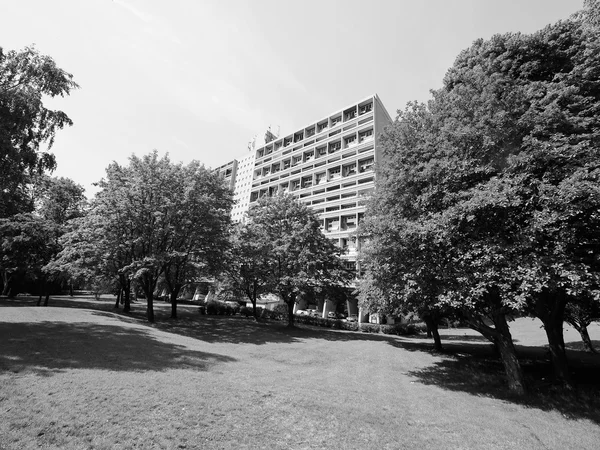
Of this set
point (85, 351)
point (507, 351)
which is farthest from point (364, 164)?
point (85, 351)

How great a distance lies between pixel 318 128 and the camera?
74375mm

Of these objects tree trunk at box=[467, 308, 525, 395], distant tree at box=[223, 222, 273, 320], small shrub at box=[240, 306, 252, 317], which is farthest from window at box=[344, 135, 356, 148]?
tree trunk at box=[467, 308, 525, 395]

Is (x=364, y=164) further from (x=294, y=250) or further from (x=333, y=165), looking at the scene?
(x=294, y=250)

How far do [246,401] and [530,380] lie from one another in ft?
50.6

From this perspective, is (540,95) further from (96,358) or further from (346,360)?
(96,358)

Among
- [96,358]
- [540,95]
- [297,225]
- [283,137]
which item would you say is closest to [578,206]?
[540,95]

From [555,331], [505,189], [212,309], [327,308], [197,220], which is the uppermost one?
[197,220]

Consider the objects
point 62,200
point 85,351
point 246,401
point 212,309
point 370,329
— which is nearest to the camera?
point 246,401

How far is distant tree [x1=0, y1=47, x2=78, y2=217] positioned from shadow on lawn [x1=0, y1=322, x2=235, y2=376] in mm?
7408

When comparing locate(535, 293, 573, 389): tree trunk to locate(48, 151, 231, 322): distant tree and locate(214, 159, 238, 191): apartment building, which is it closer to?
locate(48, 151, 231, 322): distant tree

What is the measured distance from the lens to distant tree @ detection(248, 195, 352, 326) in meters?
30.0

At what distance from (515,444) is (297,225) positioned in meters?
25.0

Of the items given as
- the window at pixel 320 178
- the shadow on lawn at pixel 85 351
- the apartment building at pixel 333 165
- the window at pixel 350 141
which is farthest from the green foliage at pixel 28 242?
the window at pixel 350 141

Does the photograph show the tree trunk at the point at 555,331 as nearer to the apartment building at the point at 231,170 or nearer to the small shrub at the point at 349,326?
the small shrub at the point at 349,326
